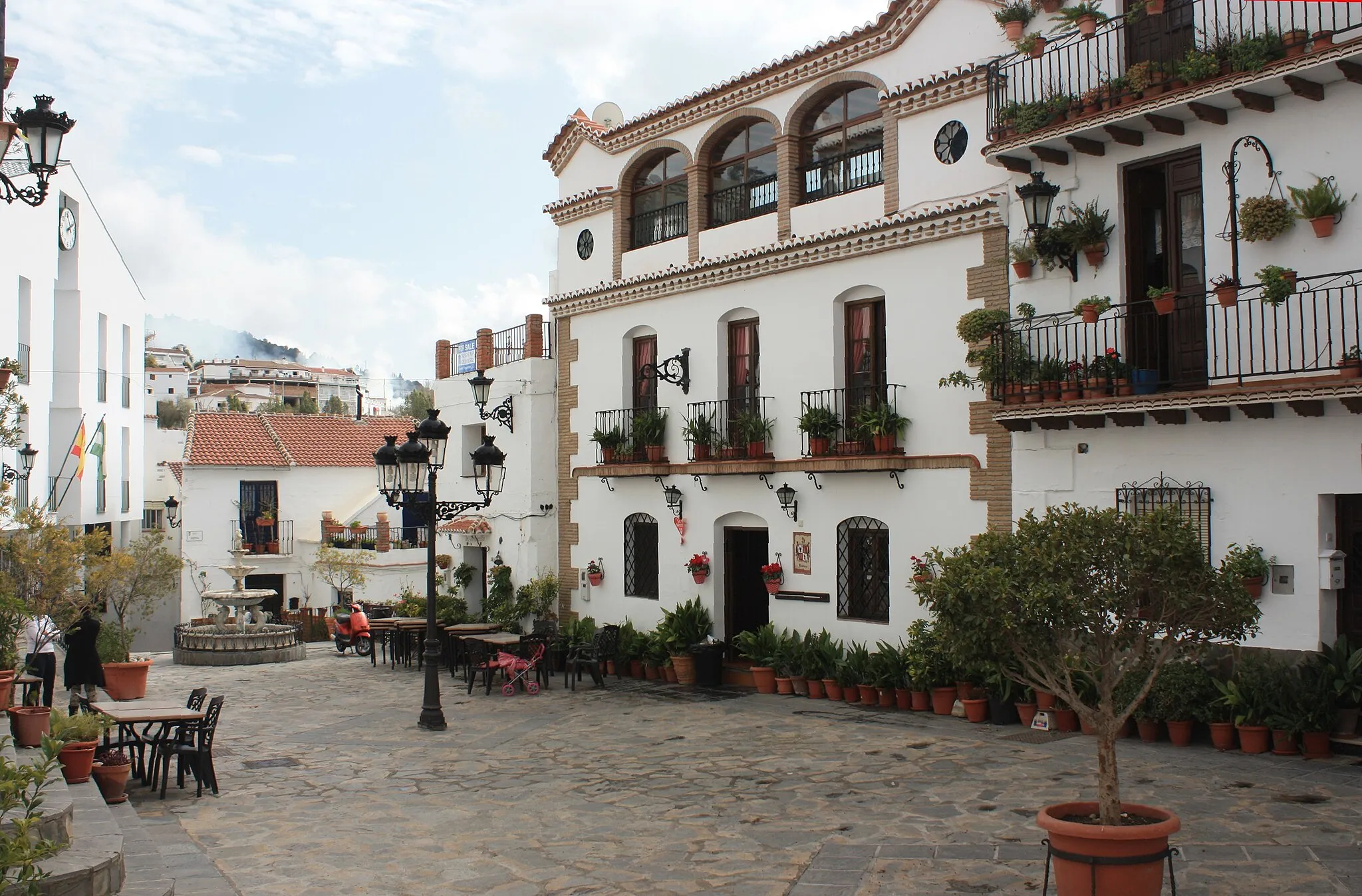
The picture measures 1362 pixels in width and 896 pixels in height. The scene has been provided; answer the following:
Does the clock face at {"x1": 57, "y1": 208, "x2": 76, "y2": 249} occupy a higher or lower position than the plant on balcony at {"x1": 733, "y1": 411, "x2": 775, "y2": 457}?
higher

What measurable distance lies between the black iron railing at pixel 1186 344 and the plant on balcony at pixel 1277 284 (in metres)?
0.09

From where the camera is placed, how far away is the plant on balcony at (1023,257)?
47.3 ft

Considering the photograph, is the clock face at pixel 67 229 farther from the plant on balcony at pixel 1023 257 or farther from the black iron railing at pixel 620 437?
the plant on balcony at pixel 1023 257

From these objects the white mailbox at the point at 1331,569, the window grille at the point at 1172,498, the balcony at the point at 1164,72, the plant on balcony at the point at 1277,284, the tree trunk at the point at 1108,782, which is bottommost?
the tree trunk at the point at 1108,782

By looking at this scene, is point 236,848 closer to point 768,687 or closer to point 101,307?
point 768,687

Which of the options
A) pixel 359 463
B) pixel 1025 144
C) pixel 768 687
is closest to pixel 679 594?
pixel 768 687

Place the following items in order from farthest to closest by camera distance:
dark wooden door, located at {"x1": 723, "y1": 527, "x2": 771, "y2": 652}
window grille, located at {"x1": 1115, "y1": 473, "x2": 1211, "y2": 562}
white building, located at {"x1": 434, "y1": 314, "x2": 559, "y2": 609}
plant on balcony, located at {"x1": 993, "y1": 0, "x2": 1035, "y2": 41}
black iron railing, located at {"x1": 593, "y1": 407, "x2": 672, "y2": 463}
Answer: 1. white building, located at {"x1": 434, "y1": 314, "x2": 559, "y2": 609}
2. black iron railing, located at {"x1": 593, "y1": 407, "x2": 672, "y2": 463}
3. dark wooden door, located at {"x1": 723, "y1": 527, "x2": 771, "y2": 652}
4. plant on balcony, located at {"x1": 993, "y1": 0, "x2": 1035, "y2": 41}
5. window grille, located at {"x1": 1115, "y1": 473, "x2": 1211, "y2": 562}

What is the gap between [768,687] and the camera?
17.6m

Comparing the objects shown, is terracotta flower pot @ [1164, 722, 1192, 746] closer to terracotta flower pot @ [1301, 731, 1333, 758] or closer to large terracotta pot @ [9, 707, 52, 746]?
terracotta flower pot @ [1301, 731, 1333, 758]

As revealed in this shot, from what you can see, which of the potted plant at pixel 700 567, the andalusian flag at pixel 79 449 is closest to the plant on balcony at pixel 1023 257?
the potted plant at pixel 700 567

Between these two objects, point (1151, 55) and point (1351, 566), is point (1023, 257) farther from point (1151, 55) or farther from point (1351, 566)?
point (1351, 566)

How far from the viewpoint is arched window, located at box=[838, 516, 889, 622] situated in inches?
656

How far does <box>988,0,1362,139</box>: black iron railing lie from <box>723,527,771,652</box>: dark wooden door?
25.2 ft

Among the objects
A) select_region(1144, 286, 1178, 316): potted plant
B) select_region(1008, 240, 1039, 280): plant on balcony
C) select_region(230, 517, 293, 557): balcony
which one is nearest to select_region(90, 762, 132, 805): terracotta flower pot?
select_region(1008, 240, 1039, 280): plant on balcony
